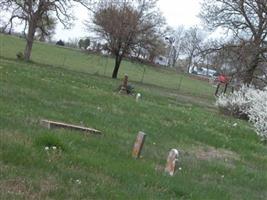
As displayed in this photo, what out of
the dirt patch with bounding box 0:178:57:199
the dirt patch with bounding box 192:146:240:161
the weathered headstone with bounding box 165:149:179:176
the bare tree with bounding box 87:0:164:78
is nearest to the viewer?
the dirt patch with bounding box 0:178:57:199

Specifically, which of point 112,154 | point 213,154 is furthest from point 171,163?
point 213,154

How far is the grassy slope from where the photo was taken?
6484 millimetres

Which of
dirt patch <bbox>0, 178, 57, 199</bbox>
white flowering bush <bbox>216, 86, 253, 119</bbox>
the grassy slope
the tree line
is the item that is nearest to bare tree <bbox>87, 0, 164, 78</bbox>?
the tree line

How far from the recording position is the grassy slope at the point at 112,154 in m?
6.48

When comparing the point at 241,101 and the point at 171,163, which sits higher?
the point at 171,163

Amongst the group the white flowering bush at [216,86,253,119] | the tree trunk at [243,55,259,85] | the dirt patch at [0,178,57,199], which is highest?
the tree trunk at [243,55,259,85]

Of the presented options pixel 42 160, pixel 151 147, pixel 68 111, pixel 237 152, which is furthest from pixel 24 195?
pixel 237 152

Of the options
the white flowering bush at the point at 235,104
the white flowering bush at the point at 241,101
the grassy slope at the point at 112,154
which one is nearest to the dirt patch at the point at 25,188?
the grassy slope at the point at 112,154

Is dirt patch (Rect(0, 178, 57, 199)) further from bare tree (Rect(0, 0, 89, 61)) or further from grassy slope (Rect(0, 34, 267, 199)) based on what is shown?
bare tree (Rect(0, 0, 89, 61))

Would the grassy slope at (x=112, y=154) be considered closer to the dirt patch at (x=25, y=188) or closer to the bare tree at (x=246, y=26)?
the dirt patch at (x=25, y=188)

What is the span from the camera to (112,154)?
8.72 metres

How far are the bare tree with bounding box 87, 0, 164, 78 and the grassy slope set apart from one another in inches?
1296

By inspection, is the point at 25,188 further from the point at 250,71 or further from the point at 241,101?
the point at 250,71

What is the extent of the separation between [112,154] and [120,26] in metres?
40.9
